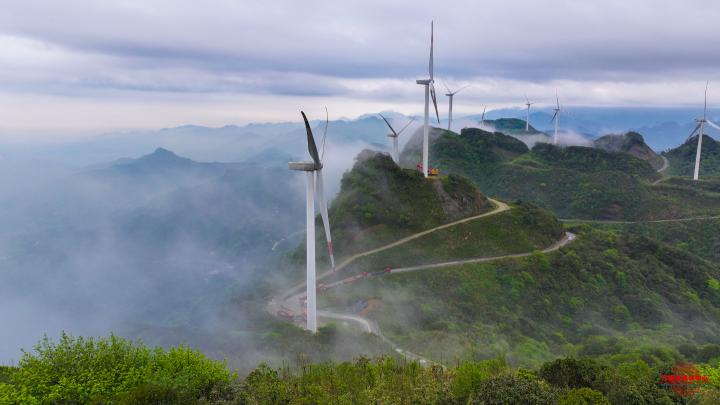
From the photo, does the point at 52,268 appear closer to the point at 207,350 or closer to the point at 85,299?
the point at 85,299

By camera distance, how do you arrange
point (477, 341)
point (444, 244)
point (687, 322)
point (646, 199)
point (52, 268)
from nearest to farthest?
point (477, 341) < point (687, 322) < point (444, 244) < point (646, 199) < point (52, 268)

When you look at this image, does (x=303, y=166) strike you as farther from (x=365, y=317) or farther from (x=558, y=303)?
(x=558, y=303)

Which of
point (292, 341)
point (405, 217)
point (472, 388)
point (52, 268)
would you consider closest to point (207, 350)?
point (292, 341)

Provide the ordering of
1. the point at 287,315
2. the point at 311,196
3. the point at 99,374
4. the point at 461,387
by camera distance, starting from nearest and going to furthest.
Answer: the point at 99,374 < the point at 461,387 < the point at 311,196 < the point at 287,315

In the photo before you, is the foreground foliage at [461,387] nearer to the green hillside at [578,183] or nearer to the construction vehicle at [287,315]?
the construction vehicle at [287,315]

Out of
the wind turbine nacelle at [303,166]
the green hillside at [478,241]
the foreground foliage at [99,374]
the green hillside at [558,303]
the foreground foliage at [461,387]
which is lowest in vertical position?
the green hillside at [558,303]

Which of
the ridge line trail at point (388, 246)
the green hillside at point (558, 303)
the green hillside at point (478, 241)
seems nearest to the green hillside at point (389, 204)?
the ridge line trail at point (388, 246)

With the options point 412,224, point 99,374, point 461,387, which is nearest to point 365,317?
point 412,224
